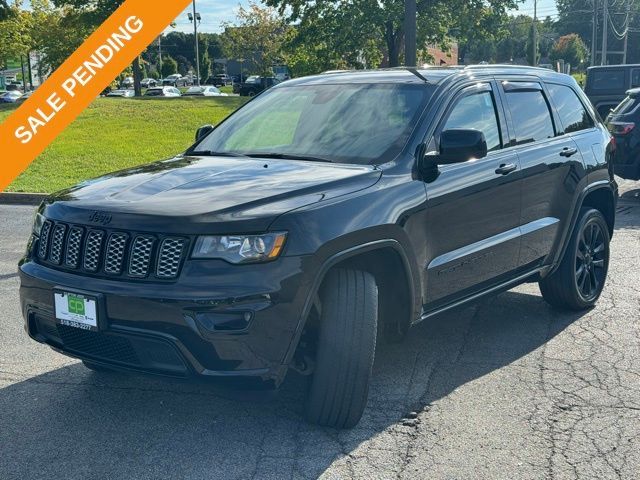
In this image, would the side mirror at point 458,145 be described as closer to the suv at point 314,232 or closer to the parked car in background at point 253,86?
the suv at point 314,232

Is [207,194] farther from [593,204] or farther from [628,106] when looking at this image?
[628,106]

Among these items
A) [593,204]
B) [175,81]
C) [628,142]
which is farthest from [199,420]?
[175,81]

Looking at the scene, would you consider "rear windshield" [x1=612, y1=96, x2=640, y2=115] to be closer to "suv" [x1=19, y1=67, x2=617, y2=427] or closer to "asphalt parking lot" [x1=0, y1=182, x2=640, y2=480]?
"suv" [x1=19, y1=67, x2=617, y2=427]

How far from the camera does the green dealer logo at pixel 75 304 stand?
12.4 ft

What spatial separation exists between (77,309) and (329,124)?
1.90m

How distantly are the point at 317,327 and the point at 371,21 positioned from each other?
2772cm

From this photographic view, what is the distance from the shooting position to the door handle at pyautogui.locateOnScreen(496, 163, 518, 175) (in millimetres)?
5047

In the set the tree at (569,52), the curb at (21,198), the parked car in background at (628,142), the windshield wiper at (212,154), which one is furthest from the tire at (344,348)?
the tree at (569,52)

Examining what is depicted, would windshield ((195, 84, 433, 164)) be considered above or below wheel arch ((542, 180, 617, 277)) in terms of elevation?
above

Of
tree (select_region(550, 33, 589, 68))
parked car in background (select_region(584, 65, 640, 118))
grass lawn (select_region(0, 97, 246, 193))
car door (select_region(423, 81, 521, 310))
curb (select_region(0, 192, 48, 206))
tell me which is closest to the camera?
car door (select_region(423, 81, 521, 310))

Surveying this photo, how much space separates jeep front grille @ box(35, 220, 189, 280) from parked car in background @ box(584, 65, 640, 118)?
1798 cm

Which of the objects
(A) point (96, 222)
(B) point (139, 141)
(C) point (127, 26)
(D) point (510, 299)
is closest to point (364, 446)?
(A) point (96, 222)

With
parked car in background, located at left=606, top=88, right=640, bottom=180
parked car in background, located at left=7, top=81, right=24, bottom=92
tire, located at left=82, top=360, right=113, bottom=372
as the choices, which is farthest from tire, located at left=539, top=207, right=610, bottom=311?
parked car in background, located at left=7, top=81, right=24, bottom=92

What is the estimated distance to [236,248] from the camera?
362 centimetres
